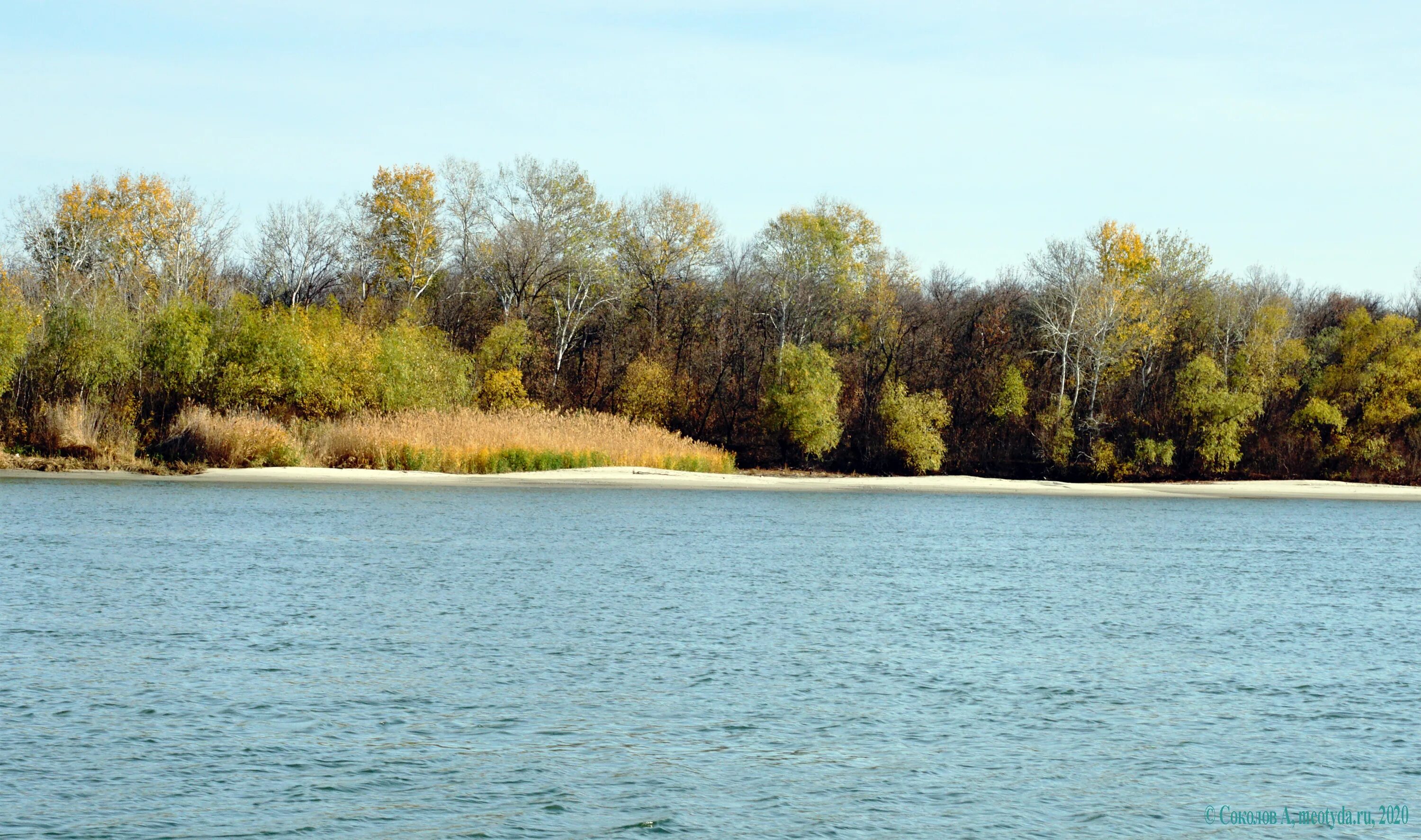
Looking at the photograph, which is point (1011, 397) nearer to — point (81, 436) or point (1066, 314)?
point (1066, 314)

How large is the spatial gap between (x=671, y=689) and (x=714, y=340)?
174 ft

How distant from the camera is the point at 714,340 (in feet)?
211

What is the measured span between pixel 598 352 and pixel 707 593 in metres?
46.8

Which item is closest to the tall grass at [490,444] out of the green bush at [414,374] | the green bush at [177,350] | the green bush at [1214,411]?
the green bush at [414,374]

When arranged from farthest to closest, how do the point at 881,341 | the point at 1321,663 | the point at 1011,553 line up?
the point at 881,341 < the point at 1011,553 < the point at 1321,663

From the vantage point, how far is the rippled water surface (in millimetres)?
8391

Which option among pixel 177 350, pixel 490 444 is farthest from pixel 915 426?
pixel 177 350

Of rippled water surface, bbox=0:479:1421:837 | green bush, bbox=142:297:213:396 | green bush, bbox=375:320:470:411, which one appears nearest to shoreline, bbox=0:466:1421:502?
green bush, bbox=142:297:213:396

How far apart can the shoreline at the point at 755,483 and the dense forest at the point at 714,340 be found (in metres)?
3.19

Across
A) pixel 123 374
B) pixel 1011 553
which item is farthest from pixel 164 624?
pixel 123 374

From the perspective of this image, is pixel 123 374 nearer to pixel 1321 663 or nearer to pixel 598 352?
pixel 598 352

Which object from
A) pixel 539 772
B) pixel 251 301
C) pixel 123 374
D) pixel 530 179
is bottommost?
pixel 539 772

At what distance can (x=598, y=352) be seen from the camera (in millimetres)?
63688

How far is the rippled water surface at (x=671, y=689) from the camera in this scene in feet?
27.5
